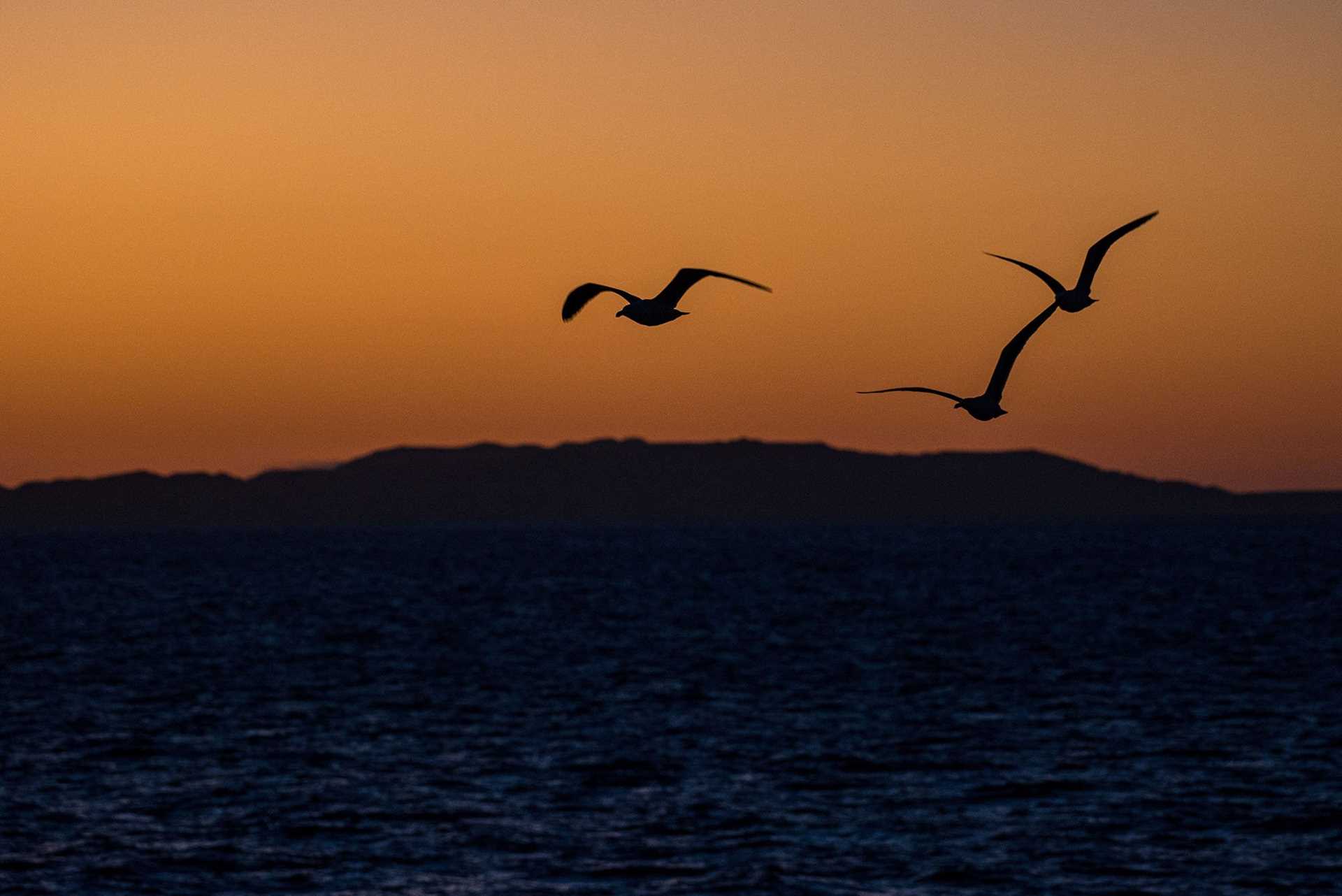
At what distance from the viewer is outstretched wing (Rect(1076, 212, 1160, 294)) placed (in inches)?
428

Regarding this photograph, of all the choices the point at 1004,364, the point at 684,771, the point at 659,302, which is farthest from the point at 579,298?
the point at 684,771

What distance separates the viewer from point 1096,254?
11836 mm

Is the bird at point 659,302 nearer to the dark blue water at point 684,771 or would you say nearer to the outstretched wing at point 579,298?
the outstretched wing at point 579,298

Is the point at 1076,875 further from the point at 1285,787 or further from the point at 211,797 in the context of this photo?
the point at 211,797

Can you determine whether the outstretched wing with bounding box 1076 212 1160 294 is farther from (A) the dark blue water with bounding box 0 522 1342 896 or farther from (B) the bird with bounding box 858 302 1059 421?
(A) the dark blue water with bounding box 0 522 1342 896

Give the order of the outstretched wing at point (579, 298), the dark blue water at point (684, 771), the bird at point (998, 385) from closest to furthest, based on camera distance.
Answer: the bird at point (998, 385) < the outstretched wing at point (579, 298) < the dark blue water at point (684, 771)

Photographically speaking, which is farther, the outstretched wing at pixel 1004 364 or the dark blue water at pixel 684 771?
the dark blue water at pixel 684 771

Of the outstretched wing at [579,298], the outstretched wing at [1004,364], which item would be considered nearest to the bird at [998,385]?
the outstretched wing at [1004,364]

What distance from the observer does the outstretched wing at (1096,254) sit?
428 inches

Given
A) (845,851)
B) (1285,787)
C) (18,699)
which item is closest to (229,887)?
(845,851)

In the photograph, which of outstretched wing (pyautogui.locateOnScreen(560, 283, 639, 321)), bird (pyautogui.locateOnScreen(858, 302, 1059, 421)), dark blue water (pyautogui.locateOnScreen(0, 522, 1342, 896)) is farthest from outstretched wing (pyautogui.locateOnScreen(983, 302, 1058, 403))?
dark blue water (pyautogui.locateOnScreen(0, 522, 1342, 896))

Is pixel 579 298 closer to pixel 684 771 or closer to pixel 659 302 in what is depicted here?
pixel 659 302

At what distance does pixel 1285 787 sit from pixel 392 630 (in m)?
129

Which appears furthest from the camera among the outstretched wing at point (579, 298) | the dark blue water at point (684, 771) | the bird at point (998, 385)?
the dark blue water at point (684, 771)
